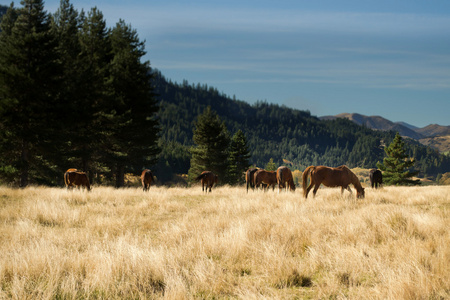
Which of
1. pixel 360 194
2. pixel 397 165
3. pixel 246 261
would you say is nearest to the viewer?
pixel 246 261

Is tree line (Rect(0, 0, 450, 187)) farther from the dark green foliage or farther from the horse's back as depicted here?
the horse's back

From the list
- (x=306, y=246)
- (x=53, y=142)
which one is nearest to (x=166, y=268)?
(x=306, y=246)

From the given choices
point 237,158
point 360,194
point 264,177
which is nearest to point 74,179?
point 264,177

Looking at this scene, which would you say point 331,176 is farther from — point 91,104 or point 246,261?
point 91,104

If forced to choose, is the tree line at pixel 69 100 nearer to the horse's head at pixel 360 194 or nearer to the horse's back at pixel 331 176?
the horse's back at pixel 331 176

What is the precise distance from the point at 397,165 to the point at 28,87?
53953mm

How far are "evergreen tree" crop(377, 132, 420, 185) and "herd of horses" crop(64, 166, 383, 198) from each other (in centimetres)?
3318

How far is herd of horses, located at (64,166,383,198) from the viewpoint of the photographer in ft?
40.8

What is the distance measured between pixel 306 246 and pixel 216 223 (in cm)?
244

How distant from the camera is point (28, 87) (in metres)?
21.0

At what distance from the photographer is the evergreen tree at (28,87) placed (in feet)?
66.6

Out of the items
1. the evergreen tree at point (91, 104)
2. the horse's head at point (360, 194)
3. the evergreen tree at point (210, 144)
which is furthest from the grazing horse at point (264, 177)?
the evergreen tree at point (210, 144)

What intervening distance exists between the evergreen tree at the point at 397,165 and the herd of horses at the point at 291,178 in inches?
1306

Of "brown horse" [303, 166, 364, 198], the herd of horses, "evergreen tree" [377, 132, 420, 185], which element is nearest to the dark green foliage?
the herd of horses
